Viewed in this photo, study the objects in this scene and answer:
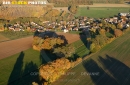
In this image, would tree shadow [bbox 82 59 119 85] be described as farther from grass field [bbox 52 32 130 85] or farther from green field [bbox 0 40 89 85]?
green field [bbox 0 40 89 85]

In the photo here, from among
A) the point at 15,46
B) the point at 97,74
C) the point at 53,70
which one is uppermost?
the point at 15,46

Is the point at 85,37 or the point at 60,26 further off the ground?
the point at 60,26

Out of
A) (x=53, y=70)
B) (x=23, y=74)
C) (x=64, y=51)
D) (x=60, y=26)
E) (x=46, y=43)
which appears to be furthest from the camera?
(x=60, y=26)

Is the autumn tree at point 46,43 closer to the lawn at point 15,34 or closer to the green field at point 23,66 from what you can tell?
the green field at point 23,66

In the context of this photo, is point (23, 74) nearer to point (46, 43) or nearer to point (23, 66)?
point (23, 66)

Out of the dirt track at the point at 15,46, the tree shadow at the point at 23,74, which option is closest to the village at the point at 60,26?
the dirt track at the point at 15,46

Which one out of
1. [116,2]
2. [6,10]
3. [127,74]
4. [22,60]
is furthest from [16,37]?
[116,2]

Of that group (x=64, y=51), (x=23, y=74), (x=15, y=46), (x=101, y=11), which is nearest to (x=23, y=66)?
(x=23, y=74)
